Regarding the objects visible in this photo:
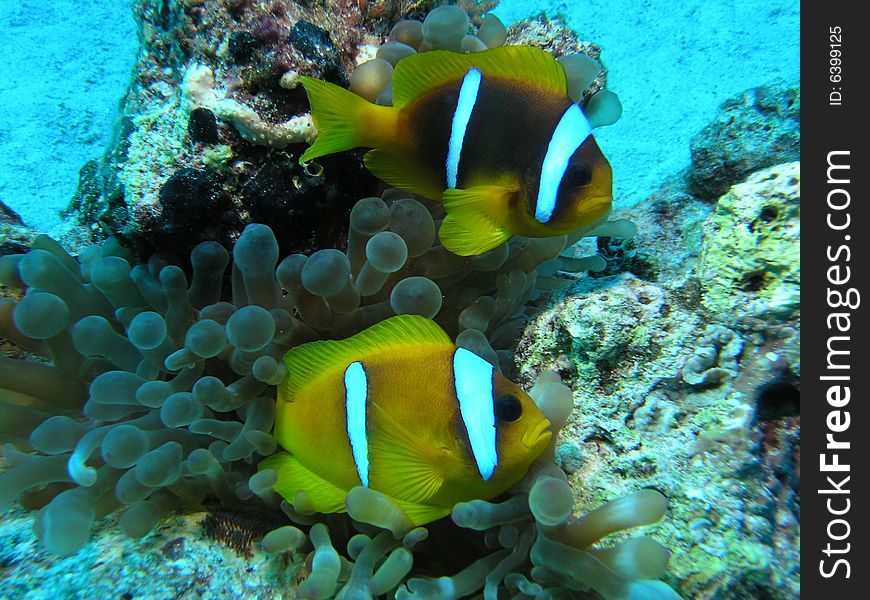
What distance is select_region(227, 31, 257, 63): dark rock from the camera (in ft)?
4.35

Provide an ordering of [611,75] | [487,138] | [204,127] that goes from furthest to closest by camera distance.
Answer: [611,75], [204,127], [487,138]

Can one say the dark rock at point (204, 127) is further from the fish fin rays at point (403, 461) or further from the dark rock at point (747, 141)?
the dark rock at point (747, 141)

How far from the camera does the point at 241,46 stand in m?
1.33

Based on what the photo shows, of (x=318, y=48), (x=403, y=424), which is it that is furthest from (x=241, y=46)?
(x=403, y=424)

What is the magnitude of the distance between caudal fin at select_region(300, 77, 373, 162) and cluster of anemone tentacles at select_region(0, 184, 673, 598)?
0.50ft

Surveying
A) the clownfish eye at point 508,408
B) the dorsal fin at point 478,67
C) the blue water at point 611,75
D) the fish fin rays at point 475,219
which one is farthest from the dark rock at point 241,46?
the blue water at point 611,75

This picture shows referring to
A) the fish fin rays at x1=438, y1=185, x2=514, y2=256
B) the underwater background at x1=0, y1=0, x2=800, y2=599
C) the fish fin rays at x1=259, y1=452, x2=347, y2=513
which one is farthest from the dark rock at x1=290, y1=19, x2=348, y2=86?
the fish fin rays at x1=259, y1=452, x2=347, y2=513

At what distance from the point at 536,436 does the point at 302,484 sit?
0.50 metres

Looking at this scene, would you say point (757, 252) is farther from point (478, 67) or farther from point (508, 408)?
point (478, 67)

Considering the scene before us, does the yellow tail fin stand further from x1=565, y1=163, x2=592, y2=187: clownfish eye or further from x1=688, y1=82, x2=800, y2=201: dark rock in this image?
x1=688, y1=82, x2=800, y2=201: dark rock

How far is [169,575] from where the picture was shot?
0.98 m

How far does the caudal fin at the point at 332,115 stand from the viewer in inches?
46.4

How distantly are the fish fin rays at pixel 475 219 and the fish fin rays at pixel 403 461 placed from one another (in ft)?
1.36
